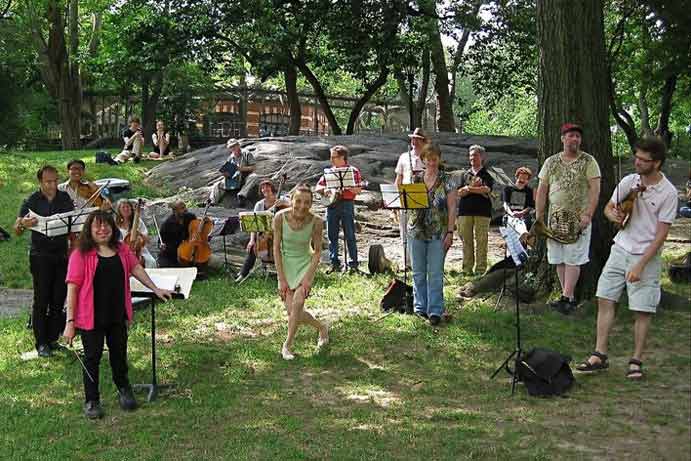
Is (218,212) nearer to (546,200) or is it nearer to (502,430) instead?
(546,200)

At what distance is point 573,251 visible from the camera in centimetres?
792

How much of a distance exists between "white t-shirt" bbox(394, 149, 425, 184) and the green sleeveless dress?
219cm

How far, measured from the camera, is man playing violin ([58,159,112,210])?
8.66 metres

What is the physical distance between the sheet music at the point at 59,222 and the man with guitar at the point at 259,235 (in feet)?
12.3

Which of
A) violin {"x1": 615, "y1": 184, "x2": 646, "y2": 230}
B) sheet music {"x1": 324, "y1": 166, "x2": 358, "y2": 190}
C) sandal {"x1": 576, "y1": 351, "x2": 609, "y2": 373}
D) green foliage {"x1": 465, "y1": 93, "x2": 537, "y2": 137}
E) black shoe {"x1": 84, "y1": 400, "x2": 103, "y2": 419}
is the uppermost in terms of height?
green foliage {"x1": 465, "y1": 93, "x2": 537, "y2": 137}

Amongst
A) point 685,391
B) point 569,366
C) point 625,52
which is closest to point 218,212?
point 569,366

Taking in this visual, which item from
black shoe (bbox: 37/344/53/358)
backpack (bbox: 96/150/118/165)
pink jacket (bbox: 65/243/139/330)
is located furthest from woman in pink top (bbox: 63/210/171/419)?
backpack (bbox: 96/150/118/165)

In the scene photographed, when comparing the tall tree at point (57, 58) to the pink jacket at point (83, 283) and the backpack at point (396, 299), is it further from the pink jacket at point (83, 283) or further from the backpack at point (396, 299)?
the pink jacket at point (83, 283)

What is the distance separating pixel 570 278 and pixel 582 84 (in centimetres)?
192

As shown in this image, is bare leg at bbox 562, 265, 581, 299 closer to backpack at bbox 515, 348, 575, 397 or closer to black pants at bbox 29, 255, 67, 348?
backpack at bbox 515, 348, 575, 397

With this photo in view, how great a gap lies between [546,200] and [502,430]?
3.00 metres

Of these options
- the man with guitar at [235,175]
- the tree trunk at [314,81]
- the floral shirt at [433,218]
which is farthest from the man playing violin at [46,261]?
the tree trunk at [314,81]

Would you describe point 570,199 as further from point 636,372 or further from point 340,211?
point 340,211

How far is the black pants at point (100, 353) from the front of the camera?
6.12 m
